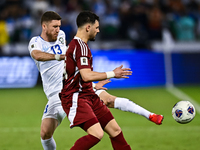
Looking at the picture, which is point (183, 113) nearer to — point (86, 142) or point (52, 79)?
point (86, 142)

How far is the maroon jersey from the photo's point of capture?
16.1 ft

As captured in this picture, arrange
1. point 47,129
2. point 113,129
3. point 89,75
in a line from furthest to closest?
point 47,129 → point 113,129 → point 89,75

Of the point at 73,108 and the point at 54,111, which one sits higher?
the point at 73,108

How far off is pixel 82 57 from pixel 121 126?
4284mm

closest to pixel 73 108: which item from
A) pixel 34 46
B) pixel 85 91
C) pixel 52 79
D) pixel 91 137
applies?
pixel 85 91

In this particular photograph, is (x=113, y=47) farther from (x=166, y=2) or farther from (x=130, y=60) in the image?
(x=166, y=2)

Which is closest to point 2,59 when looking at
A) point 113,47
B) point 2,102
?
point 2,102

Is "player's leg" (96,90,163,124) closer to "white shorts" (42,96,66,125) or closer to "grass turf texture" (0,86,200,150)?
"white shorts" (42,96,66,125)

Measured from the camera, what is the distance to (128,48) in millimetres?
15625

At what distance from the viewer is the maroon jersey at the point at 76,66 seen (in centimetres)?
492

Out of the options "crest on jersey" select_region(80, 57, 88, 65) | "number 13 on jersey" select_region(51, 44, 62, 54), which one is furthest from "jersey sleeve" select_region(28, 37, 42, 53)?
"crest on jersey" select_region(80, 57, 88, 65)

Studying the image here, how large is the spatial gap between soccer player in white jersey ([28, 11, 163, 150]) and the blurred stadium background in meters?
3.47

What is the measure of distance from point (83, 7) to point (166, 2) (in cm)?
359

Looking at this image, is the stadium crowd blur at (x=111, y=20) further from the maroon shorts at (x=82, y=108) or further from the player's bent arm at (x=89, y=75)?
the player's bent arm at (x=89, y=75)
